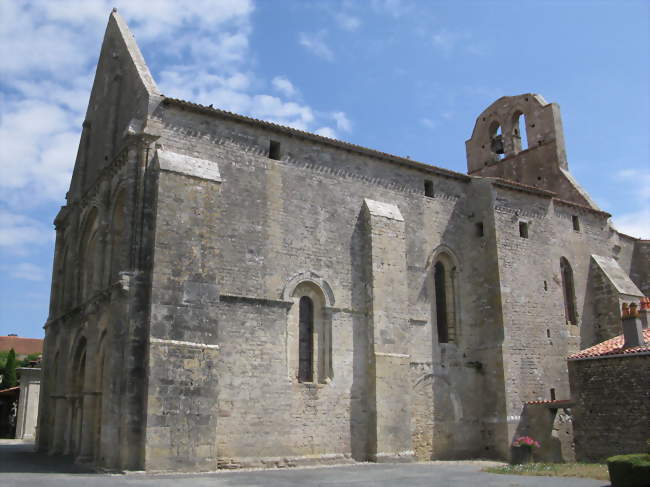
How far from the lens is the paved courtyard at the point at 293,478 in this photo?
37.7ft

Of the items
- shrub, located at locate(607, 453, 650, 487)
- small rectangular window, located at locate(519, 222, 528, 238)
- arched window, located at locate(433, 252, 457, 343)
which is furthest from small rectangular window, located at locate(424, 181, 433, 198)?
shrub, located at locate(607, 453, 650, 487)

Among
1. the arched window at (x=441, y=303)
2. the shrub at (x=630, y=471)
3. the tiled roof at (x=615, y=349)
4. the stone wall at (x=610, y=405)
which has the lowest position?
the shrub at (x=630, y=471)

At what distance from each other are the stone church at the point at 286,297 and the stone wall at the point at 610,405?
7.41 feet

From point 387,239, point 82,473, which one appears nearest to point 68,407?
point 82,473

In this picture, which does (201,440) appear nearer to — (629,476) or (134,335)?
(134,335)

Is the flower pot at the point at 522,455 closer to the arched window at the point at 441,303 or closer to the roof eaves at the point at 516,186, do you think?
the arched window at the point at 441,303

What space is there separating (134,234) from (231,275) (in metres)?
2.51

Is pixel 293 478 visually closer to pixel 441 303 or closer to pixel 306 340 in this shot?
pixel 306 340

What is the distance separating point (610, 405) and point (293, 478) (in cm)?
873

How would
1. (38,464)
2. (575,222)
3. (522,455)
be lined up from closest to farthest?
(38,464)
(522,455)
(575,222)

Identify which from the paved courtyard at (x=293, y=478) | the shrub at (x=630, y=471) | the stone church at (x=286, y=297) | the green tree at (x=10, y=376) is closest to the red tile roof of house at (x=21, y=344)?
the green tree at (x=10, y=376)

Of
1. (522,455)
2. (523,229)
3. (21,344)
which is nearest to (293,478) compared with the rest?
(522,455)

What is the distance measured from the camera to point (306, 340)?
16.7 metres

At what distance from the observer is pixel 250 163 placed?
1659cm
